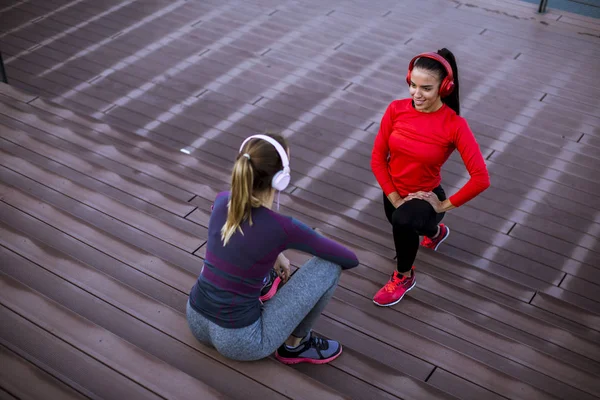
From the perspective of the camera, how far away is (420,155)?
3053 mm

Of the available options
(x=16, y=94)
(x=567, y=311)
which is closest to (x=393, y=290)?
(x=567, y=311)

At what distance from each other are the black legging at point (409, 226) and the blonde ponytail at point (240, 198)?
1094 mm

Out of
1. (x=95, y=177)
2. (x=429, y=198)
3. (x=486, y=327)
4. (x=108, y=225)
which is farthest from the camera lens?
(x=95, y=177)

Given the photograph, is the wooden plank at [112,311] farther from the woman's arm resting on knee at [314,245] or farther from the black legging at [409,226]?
the black legging at [409,226]

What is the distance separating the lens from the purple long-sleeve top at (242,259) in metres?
2.18

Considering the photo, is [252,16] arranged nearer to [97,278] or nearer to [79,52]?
[79,52]

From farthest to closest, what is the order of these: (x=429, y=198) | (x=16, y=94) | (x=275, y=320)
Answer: (x=16, y=94) < (x=429, y=198) < (x=275, y=320)

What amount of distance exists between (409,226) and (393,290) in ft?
1.08

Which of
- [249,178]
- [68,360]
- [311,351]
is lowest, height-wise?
[311,351]

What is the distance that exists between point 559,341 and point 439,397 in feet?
2.86

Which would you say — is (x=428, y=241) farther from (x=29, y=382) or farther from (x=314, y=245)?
(x=29, y=382)

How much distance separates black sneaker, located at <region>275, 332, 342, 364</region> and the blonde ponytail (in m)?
0.66

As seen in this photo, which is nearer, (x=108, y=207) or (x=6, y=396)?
(x=6, y=396)

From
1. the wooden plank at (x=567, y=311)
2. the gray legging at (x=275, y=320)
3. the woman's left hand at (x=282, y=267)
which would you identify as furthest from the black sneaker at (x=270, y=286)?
the wooden plank at (x=567, y=311)
